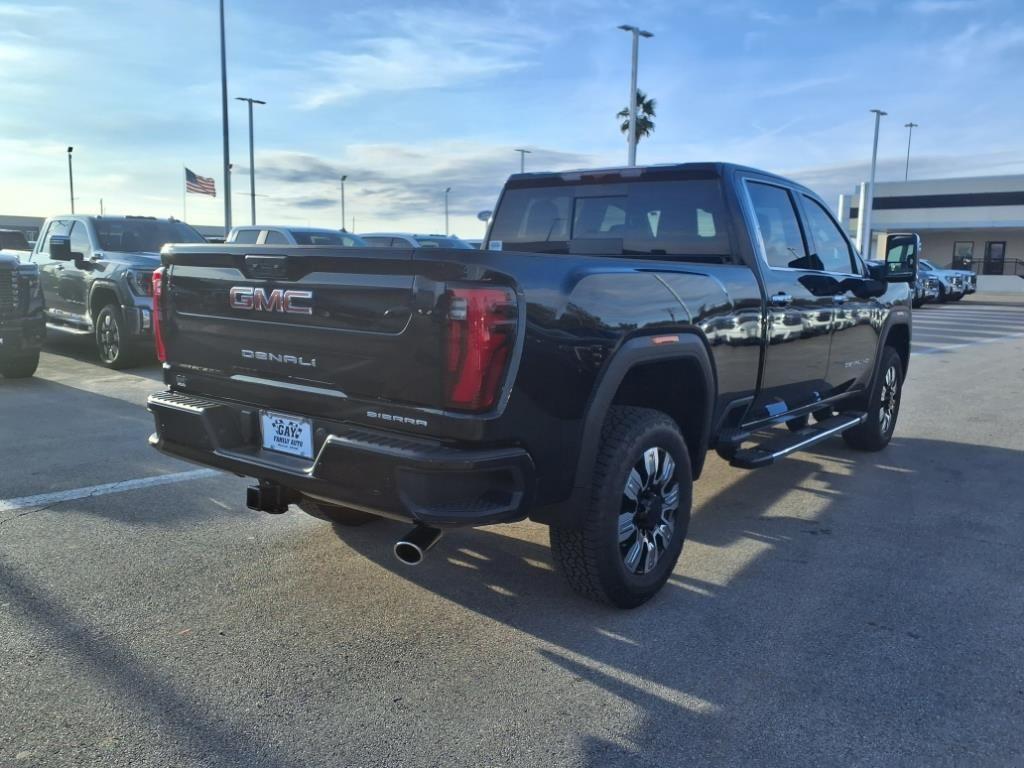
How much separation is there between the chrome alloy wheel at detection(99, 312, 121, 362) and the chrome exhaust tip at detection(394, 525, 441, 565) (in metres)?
8.18

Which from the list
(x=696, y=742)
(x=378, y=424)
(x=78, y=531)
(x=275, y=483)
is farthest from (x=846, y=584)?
(x=78, y=531)

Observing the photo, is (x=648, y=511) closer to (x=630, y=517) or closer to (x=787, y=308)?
(x=630, y=517)

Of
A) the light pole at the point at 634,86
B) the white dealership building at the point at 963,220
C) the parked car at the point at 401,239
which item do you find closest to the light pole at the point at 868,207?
the white dealership building at the point at 963,220

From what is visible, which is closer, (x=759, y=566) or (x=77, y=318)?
(x=759, y=566)

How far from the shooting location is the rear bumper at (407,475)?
9.59 ft

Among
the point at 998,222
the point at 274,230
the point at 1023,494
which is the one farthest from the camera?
the point at 998,222

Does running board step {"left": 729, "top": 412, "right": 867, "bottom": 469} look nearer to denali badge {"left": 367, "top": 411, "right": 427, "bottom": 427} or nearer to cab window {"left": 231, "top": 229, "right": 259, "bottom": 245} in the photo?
denali badge {"left": 367, "top": 411, "right": 427, "bottom": 427}

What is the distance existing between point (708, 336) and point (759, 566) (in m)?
1.21

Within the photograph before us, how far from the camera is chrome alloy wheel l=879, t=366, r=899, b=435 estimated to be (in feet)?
22.2

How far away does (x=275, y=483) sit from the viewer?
3545 millimetres

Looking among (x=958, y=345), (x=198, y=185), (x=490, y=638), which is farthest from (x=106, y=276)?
(x=198, y=185)

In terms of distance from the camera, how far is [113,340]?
33.9 ft

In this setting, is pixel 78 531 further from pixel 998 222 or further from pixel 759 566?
pixel 998 222

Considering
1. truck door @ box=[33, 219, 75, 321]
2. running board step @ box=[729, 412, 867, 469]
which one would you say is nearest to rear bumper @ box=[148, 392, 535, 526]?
running board step @ box=[729, 412, 867, 469]
